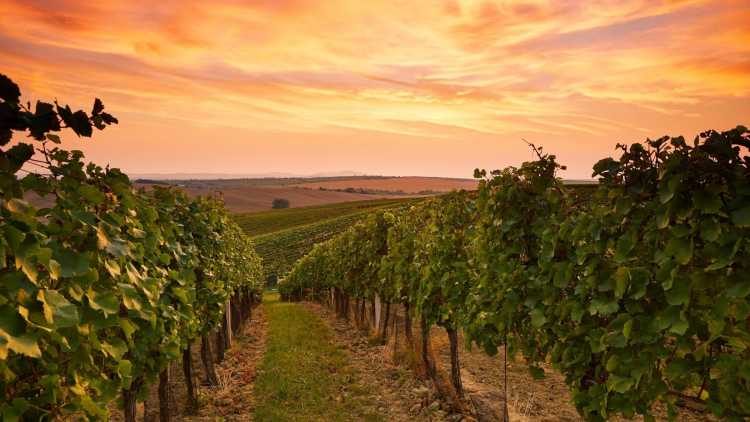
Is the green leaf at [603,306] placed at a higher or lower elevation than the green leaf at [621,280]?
lower

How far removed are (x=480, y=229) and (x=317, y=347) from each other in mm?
10558

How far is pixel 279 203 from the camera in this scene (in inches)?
4751

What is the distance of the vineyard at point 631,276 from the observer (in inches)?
133

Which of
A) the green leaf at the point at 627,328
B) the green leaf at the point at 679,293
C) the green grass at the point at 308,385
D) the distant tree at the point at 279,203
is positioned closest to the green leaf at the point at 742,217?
the green leaf at the point at 679,293

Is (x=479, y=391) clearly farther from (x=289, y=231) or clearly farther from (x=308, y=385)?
(x=289, y=231)

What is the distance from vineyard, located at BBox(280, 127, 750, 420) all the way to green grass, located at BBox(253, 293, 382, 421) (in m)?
3.90

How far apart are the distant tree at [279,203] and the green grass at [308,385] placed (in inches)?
4051

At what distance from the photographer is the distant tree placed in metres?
118

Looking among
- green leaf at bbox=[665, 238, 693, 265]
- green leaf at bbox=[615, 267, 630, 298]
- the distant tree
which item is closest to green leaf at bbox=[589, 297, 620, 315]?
green leaf at bbox=[615, 267, 630, 298]

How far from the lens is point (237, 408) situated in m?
9.88

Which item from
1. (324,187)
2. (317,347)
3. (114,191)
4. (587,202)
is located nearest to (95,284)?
(114,191)

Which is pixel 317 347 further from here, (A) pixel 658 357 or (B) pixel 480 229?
(A) pixel 658 357

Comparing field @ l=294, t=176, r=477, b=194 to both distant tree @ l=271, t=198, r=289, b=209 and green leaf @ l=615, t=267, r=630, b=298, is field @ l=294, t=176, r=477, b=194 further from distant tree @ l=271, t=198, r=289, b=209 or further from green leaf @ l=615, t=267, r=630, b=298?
green leaf @ l=615, t=267, r=630, b=298

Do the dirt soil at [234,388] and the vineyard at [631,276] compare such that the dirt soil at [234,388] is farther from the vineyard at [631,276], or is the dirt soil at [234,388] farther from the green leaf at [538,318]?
the green leaf at [538,318]
